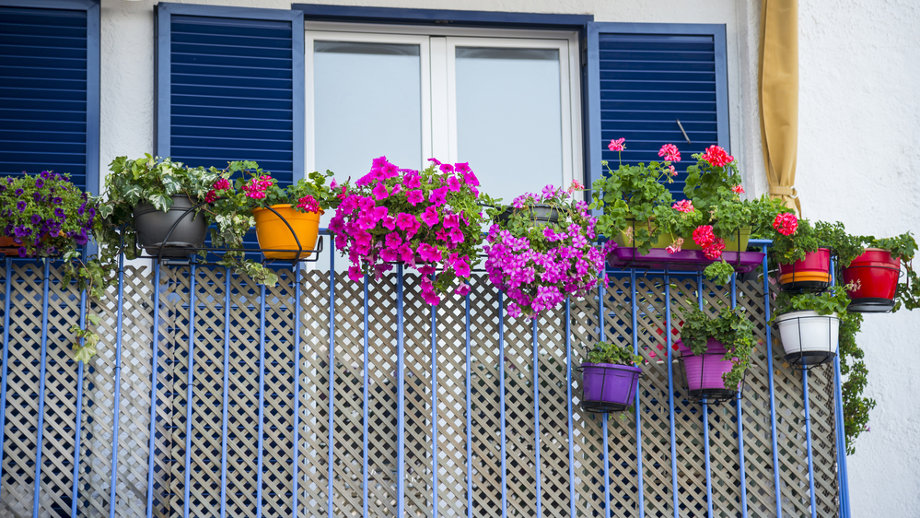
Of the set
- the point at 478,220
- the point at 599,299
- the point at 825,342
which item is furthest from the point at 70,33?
the point at 825,342

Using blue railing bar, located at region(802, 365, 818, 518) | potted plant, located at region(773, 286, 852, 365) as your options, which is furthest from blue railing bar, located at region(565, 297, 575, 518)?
blue railing bar, located at region(802, 365, 818, 518)

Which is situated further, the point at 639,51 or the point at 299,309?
the point at 639,51

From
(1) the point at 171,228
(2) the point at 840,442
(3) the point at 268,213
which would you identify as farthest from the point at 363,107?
(2) the point at 840,442

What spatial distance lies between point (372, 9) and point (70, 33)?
1.71 metres

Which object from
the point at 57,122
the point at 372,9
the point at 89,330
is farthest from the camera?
the point at 372,9

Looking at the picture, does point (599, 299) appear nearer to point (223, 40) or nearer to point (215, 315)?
point (215, 315)

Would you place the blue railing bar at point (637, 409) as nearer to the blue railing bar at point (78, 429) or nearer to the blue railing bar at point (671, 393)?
the blue railing bar at point (671, 393)

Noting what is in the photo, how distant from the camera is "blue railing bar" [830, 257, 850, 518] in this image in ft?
19.1

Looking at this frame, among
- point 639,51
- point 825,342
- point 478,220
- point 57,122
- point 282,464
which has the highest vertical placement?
point 639,51

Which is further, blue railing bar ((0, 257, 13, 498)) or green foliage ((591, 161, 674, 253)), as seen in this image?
green foliage ((591, 161, 674, 253))

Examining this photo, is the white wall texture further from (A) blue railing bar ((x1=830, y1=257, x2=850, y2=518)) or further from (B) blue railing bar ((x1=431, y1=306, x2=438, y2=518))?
(B) blue railing bar ((x1=431, y1=306, x2=438, y2=518))

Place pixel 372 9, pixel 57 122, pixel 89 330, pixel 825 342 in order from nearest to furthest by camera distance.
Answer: pixel 89 330 → pixel 825 342 → pixel 57 122 → pixel 372 9

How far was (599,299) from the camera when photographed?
19.2 feet

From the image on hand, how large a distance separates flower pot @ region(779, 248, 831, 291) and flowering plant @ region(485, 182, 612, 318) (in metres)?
1.03
